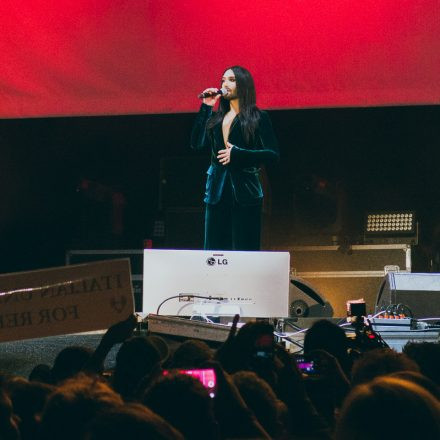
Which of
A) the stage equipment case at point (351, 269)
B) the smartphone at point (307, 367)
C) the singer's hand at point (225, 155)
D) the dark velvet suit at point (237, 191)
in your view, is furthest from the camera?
the stage equipment case at point (351, 269)

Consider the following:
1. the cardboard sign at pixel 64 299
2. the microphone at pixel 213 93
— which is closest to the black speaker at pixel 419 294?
the microphone at pixel 213 93

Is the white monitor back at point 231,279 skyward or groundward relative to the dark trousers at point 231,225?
groundward

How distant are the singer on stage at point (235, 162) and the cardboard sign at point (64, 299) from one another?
6.83ft

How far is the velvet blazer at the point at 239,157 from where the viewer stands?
4262 mm

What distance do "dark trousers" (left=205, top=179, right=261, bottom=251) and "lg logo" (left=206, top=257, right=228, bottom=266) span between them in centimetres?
58

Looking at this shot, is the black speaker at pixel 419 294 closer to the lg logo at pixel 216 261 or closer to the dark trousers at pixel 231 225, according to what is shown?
the dark trousers at pixel 231 225

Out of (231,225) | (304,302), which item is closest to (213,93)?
(231,225)

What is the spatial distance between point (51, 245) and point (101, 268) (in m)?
5.84

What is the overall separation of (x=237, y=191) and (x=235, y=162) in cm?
A: 16

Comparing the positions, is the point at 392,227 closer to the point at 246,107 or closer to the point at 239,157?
the point at 246,107

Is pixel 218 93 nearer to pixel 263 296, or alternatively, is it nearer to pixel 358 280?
pixel 263 296

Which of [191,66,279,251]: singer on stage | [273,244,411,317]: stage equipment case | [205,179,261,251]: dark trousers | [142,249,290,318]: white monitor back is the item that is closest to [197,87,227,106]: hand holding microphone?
[191,66,279,251]: singer on stage

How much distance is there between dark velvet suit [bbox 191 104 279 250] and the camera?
14.0 feet

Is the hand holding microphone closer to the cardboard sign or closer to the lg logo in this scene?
the lg logo
